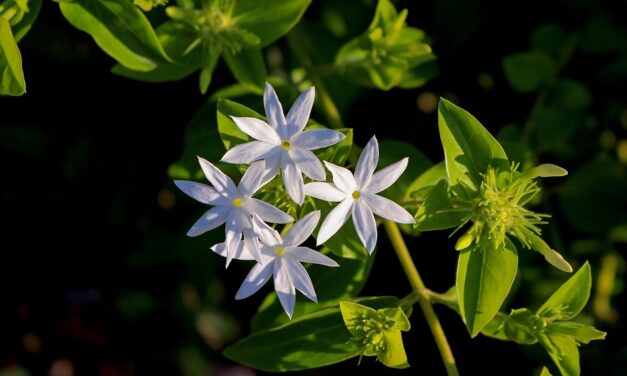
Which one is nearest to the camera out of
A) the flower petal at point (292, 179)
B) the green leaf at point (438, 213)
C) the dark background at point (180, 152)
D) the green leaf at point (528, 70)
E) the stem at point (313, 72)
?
the flower petal at point (292, 179)

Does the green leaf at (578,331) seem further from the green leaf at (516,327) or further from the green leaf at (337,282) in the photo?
the green leaf at (337,282)

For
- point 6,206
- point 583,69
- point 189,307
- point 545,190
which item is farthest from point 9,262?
point 583,69

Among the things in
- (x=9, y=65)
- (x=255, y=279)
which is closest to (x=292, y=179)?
(x=255, y=279)

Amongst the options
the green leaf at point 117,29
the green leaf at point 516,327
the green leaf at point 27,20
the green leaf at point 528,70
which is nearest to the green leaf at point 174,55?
the green leaf at point 117,29

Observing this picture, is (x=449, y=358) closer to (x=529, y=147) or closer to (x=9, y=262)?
(x=529, y=147)

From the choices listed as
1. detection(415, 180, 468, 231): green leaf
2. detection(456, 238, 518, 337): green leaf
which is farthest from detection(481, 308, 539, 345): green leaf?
detection(415, 180, 468, 231): green leaf

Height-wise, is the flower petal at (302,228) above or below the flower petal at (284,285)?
above
